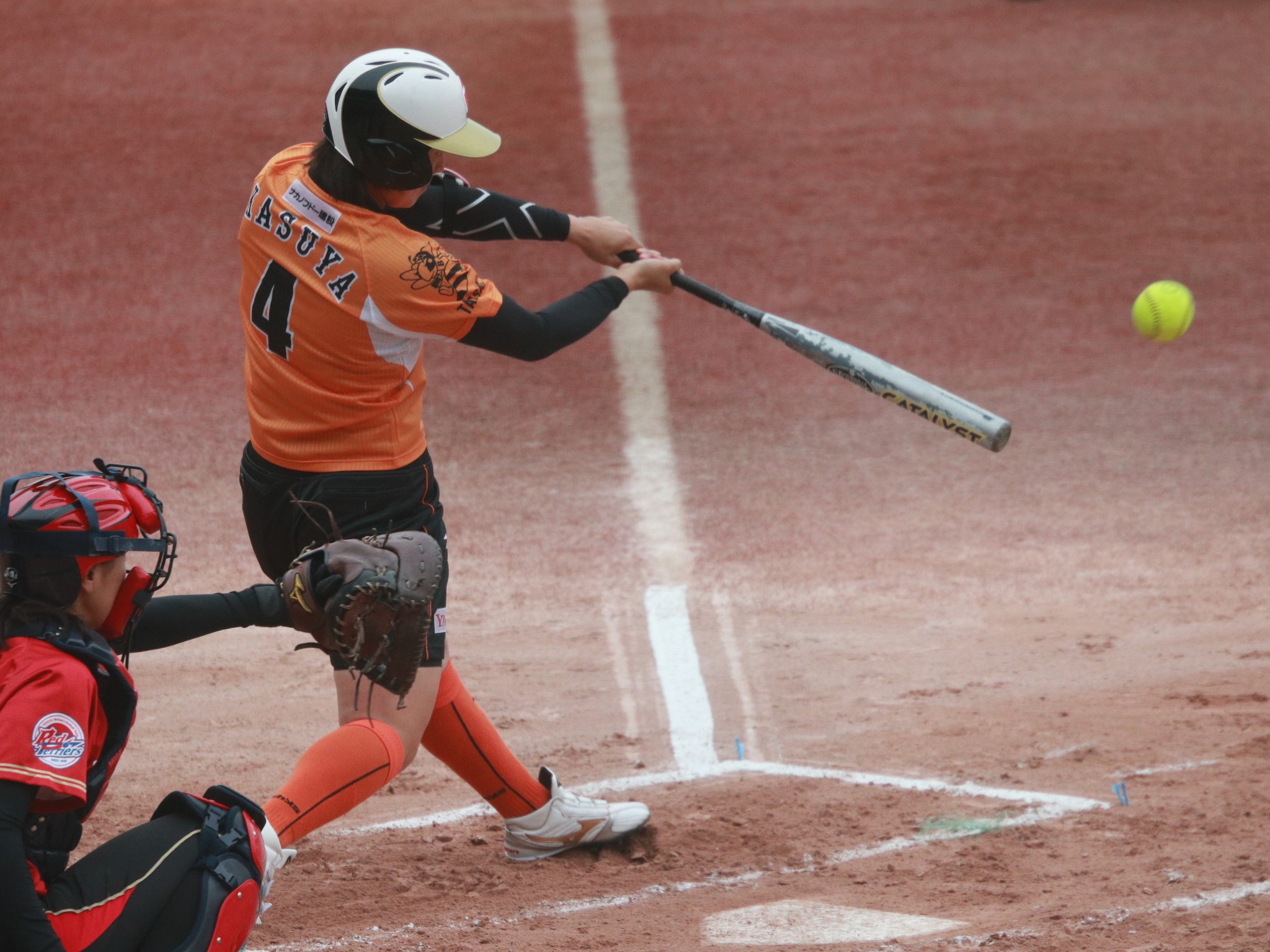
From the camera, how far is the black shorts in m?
2.91

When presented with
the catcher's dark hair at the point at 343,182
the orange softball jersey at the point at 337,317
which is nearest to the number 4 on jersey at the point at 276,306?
the orange softball jersey at the point at 337,317

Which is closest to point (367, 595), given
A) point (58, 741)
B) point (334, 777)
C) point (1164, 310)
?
point (334, 777)

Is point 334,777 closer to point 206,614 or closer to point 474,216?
point 206,614

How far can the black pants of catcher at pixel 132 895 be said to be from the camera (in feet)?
7.25

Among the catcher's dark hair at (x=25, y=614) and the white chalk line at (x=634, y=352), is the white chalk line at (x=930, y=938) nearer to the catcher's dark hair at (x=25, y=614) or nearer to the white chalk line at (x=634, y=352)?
the catcher's dark hair at (x=25, y=614)

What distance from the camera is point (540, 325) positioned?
9.77 ft

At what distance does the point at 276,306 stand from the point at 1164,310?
356 cm

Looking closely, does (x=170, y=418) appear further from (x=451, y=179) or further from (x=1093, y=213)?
(x=1093, y=213)

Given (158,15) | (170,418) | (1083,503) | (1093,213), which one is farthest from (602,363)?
(158,15)

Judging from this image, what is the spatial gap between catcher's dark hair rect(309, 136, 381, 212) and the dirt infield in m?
1.55

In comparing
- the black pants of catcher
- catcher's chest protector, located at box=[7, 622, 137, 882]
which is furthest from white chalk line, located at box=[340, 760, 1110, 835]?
catcher's chest protector, located at box=[7, 622, 137, 882]

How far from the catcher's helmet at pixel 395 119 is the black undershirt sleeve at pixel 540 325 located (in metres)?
0.32

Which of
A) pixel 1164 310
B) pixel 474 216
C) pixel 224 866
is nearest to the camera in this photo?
pixel 224 866

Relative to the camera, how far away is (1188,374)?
22.1ft
